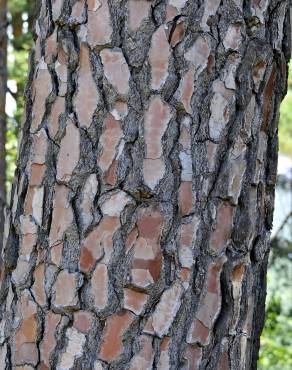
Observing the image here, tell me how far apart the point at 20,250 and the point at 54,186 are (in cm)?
16

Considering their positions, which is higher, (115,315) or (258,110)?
(258,110)

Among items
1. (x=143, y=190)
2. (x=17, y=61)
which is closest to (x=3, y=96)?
(x=143, y=190)

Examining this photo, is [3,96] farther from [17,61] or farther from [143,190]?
[17,61]

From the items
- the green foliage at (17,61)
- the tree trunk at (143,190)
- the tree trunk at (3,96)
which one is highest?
the green foliage at (17,61)

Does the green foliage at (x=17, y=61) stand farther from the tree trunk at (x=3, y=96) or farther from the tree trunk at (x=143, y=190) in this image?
the tree trunk at (x=143, y=190)

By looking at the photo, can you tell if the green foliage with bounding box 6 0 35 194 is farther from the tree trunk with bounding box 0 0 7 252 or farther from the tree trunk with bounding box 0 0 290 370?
the tree trunk with bounding box 0 0 290 370

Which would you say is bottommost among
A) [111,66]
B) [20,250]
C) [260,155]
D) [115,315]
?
[115,315]

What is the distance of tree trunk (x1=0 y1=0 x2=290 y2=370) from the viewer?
1521 millimetres

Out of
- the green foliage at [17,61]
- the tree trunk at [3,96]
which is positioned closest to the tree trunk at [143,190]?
the tree trunk at [3,96]

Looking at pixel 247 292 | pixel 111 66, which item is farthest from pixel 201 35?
pixel 247 292

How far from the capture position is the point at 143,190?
1.52 meters

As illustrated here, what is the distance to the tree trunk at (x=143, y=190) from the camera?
4.99 ft

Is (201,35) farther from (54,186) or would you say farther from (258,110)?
(54,186)

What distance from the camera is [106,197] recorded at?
1.54 meters
